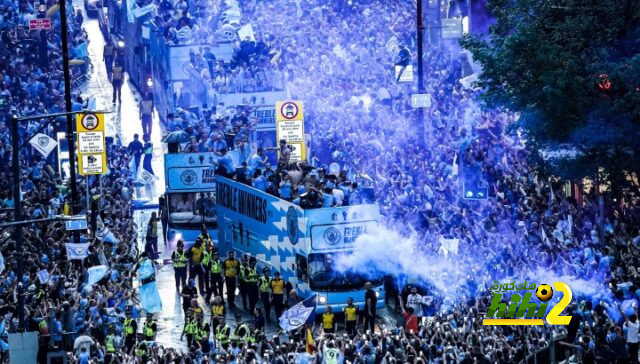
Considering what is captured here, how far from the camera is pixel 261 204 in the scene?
1513 inches

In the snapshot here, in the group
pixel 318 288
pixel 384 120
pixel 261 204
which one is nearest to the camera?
pixel 318 288

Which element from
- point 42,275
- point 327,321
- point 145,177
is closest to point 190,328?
point 327,321

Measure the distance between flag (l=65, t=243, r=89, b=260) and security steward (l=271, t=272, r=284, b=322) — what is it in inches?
172

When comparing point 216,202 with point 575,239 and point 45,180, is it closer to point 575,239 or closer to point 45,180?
point 45,180

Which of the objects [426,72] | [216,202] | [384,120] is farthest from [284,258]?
[426,72]

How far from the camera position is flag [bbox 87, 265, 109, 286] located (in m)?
34.6

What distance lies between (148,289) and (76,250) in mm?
2018

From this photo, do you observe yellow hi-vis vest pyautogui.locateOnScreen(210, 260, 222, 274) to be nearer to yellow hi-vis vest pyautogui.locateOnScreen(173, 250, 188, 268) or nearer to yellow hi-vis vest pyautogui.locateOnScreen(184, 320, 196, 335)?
yellow hi-vis vest pyautogui.locateOnScreen(173, 250, 188, 268)

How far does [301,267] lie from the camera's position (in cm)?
3631

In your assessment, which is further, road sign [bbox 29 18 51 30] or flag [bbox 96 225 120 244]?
road sign [bbox 29 18 51 30]

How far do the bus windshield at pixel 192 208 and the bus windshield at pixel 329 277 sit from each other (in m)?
7.68

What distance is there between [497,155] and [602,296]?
1344 centimetres

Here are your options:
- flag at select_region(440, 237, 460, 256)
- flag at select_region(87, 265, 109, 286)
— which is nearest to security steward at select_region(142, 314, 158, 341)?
flag at select_region(87, 265, 109, 286)

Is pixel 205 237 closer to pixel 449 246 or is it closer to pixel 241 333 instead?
pixel 449 246
